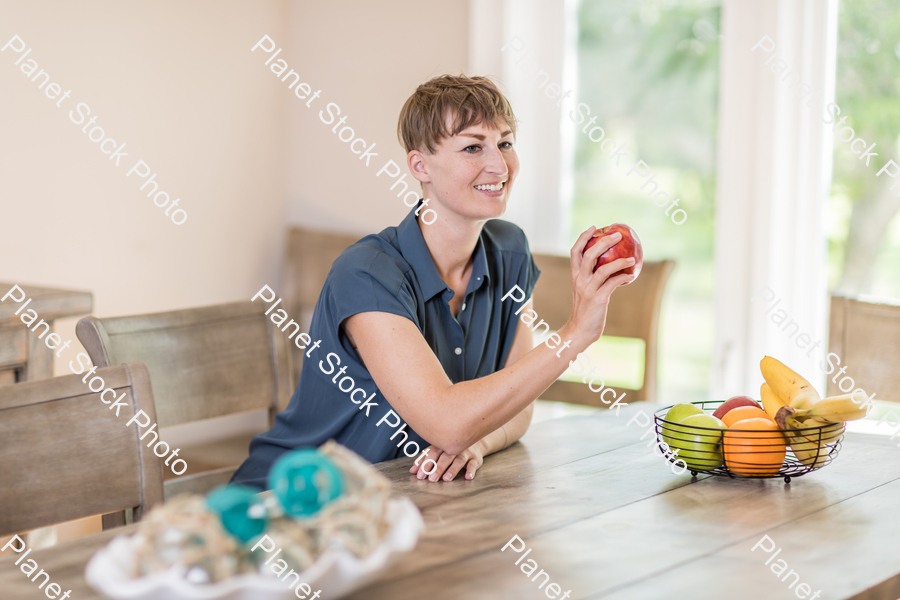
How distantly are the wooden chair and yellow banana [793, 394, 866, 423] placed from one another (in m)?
0.96

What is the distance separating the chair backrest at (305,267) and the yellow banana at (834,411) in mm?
1835

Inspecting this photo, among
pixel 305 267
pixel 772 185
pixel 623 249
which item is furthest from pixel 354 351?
pixel 305 267

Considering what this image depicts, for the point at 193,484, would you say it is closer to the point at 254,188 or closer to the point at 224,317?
the point at 224,317

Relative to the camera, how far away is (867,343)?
1.70 m

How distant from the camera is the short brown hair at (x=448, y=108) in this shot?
1480 mm

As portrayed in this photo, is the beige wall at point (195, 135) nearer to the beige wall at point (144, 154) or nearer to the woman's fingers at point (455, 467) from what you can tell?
the beige wall at point (144, 154)

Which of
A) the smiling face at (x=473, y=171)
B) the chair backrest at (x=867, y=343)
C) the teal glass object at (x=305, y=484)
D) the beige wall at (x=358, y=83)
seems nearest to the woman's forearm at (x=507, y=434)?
the smiling face at (x=473, y=171)

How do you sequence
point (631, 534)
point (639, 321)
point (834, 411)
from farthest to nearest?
point (639, 321) → point (834, 411) → point (631, 534)

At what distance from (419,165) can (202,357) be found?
1.73 feet

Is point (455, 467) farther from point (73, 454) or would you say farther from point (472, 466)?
point (73, 454)

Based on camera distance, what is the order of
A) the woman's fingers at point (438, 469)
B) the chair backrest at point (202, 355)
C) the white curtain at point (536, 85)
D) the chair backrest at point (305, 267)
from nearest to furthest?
the woman's fingers at point (438, 469) < the chair backrest at point (202, 355) < the white curtain at point (536, 85) < the chair backrest at point (305, 267)

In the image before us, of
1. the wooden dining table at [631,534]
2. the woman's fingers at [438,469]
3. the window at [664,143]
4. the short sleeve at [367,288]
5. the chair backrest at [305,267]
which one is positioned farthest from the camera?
the chair backrest at [305,267]

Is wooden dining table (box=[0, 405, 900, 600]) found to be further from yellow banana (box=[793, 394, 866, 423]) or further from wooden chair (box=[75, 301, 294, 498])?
wooden chair (box=[75, 301, 294, 498])

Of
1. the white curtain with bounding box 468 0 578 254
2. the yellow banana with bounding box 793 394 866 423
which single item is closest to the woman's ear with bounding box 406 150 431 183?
the yellow banana with bounding box 793 394 866 423
